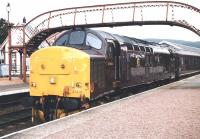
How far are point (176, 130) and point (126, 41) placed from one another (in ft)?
26.8

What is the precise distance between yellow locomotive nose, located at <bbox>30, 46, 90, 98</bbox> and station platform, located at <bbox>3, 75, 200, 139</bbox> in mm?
931

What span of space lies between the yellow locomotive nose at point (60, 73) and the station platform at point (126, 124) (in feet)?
3.06

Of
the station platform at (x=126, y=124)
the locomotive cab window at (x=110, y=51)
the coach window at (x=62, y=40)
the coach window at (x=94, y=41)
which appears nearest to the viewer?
the station platform at (x=126, y=124)

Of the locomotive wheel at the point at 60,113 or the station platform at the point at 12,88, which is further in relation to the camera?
the station platform at the point at 12,88

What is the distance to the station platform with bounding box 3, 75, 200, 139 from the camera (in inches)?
348

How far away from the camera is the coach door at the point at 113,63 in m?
14.7

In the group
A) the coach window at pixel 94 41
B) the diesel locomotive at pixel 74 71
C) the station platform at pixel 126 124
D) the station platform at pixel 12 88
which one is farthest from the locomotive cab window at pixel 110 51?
the station platform at pixel 12 88

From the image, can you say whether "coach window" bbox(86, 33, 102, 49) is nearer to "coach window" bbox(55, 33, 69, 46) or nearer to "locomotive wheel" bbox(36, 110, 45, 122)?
"coach window" bbox(55, 33, 69, 46)

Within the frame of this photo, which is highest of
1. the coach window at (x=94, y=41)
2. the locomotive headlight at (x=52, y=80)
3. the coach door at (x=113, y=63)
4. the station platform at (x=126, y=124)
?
the coach window at (x=94, y=41)

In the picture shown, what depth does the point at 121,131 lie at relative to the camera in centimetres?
917

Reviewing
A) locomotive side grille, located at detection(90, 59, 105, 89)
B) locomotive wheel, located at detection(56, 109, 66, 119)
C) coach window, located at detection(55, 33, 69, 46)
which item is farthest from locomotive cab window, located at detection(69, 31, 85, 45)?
locomotive wheel, located at detection(56, 109, 66, 119)

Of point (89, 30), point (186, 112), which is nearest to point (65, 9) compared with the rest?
point (89, 30)

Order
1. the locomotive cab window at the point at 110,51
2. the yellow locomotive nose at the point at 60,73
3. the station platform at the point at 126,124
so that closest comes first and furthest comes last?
the station platform at the point at 126,124 → the yellow locomotive nose at the point at 60,73 → the locomotive cab window at the point at 110,51

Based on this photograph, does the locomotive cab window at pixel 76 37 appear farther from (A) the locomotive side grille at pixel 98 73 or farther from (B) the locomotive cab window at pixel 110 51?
(A) the locomotive side grille at pixel 98 73
